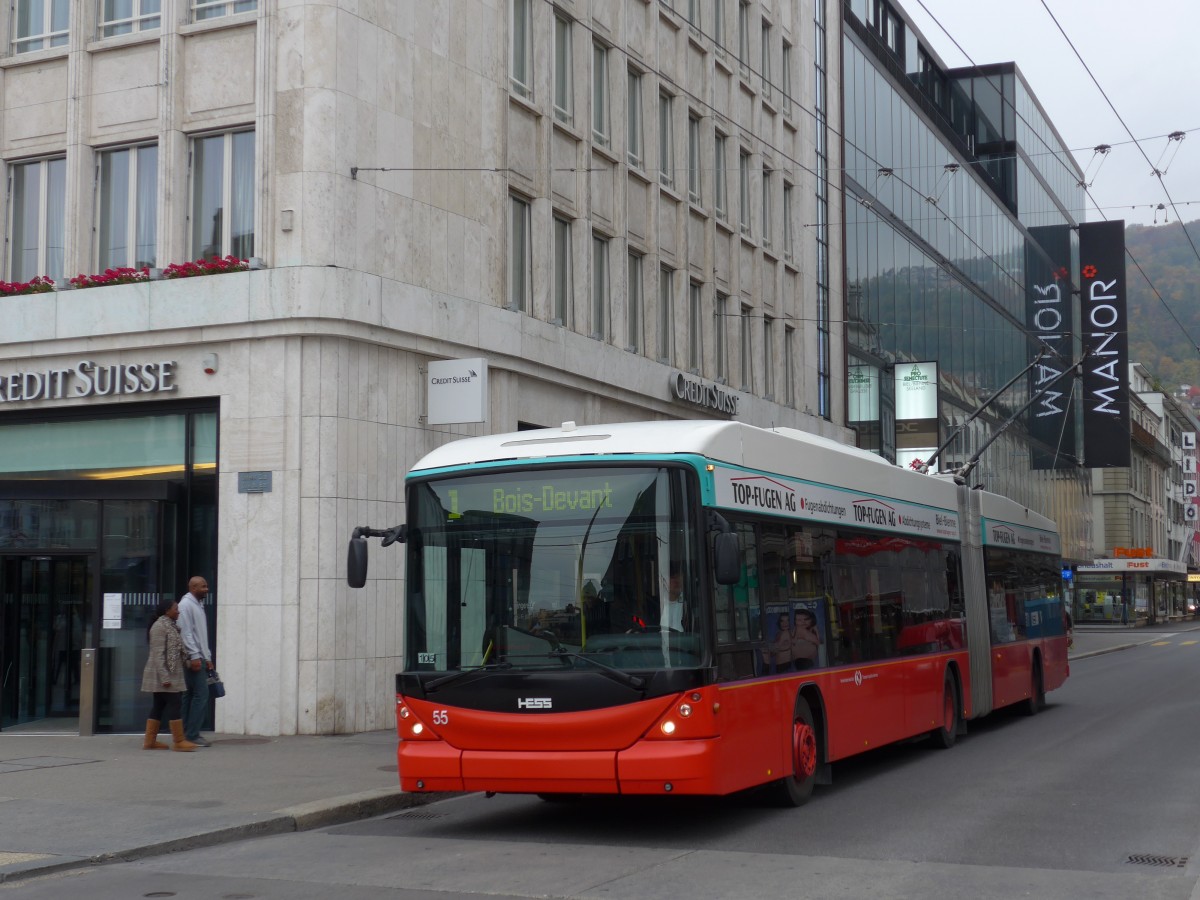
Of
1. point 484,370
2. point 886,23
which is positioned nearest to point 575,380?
point 484,370

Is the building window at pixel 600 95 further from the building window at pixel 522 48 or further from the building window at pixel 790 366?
the building window at pixel 790 366

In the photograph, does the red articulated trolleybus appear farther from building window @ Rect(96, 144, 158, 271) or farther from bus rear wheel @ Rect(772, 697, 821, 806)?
building window @ Rect(96, 144, 158, 271)

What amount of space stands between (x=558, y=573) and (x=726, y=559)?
4.22ft

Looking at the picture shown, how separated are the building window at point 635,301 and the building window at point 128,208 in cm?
919

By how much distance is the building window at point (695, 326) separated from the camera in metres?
29.4

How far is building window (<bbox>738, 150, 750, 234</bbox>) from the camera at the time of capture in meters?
32.1

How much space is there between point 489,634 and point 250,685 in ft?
26.7

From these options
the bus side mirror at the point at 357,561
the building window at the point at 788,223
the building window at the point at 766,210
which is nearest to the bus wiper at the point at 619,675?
the bus side mirror at the point at 357,561

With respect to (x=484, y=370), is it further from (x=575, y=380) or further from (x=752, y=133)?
(x=752, y=133)

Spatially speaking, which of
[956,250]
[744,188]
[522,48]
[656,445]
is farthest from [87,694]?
[956,250]

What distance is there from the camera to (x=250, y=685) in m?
18.2

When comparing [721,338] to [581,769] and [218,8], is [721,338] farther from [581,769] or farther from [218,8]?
[581,769]

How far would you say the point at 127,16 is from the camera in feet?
66.7

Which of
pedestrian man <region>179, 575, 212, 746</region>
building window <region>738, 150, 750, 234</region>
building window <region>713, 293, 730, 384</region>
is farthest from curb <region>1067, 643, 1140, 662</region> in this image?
pedestrian man <region>179, 575, 212, 746</region>
